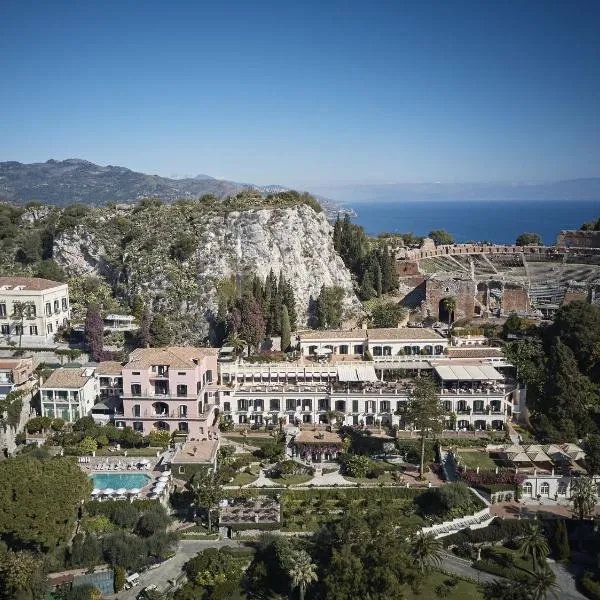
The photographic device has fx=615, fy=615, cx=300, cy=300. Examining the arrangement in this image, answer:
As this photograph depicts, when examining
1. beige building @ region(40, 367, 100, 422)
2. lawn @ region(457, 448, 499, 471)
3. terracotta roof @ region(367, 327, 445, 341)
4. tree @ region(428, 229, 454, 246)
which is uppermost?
tree @ region(428, 229, 454, 246)

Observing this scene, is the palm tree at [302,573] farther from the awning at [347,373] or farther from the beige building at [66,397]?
the beige building at [66,397]

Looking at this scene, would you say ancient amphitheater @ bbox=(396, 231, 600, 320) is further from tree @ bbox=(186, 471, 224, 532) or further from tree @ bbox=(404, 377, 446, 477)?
tree @ bbox=(186, 471, 224, 532)

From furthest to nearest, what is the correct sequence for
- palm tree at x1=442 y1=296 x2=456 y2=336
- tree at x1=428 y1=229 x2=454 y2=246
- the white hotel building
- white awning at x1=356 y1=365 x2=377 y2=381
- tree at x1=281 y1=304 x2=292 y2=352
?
1. tree at x1=428 y1=229 x2=454 y2=246
2. palm tree at x1=442 y1=296 x2=456 y2=336
3. tree at x1=281 y1=304 x2=292 y2=352
4. white awning at x1=356 y1=365 x2=377 y2=381
5. the white hotel building

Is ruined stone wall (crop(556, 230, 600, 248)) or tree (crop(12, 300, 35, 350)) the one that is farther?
ruined stone wall (crop(556, 230, 600, 248))

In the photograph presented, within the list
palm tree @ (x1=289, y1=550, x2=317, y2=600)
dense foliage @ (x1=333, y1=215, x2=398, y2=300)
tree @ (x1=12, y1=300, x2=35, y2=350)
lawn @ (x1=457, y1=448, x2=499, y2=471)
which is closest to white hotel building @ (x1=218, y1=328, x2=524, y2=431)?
lawn @ (x1=457, y1=448, x2=499, y2=471)

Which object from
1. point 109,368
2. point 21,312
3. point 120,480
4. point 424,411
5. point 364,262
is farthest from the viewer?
point 364,262

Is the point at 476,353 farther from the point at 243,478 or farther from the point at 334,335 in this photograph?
the point at 243,478

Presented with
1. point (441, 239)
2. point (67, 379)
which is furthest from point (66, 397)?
point (441, 239)

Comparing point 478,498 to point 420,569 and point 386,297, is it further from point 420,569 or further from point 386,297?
point 386,297
